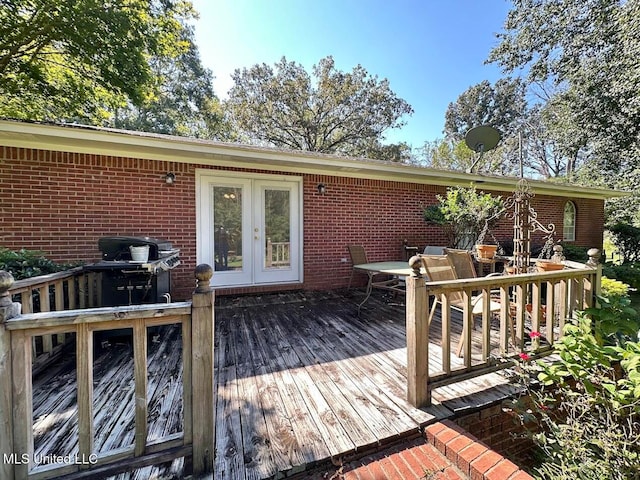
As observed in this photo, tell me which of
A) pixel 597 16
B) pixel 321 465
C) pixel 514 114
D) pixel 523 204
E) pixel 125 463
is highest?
pixel 514 114

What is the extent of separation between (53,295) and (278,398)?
8.75 feet

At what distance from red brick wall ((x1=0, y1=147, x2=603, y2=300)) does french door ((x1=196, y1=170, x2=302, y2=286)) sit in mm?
192

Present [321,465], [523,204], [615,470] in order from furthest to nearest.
A: [523,204]
[321,465]
[615,470]

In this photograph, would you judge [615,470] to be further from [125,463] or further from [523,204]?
[523,204]

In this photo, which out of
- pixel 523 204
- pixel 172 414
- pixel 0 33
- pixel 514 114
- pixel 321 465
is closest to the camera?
pixel 321 465

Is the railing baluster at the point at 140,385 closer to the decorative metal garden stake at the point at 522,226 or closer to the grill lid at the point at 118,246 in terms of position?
the grill lid at the point at 118,246

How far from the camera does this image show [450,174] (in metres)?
6.26

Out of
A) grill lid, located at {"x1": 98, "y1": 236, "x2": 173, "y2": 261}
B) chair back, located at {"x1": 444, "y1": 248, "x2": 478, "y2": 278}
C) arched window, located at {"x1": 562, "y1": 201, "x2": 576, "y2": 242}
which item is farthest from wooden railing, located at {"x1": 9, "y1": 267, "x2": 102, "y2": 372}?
arched window, located at {"x1": 562, "y1": 201, "x2": 576, "y2": 242}

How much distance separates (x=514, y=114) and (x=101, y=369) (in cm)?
2738

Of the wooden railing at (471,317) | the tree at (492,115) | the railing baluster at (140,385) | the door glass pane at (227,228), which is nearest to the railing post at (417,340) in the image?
the wooden railing at (471,317)

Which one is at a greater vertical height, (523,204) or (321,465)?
(523,204)

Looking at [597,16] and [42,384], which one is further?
[597,16]

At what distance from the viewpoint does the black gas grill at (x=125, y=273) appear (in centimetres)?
280

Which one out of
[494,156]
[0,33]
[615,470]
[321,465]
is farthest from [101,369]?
[494,156]
